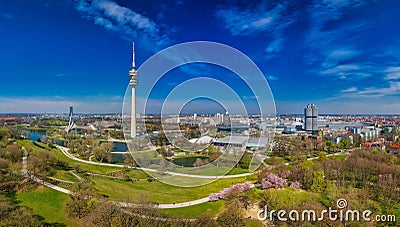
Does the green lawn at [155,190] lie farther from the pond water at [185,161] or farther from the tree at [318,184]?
the pond water at [185,161]

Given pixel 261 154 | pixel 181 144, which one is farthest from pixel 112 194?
pixel 261 154

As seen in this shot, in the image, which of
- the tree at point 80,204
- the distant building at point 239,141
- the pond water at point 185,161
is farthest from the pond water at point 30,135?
the tree at point 80,204

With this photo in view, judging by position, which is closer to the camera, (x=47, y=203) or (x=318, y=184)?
(x=47, y=203)

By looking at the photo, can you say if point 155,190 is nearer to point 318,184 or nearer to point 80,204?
point 80,204

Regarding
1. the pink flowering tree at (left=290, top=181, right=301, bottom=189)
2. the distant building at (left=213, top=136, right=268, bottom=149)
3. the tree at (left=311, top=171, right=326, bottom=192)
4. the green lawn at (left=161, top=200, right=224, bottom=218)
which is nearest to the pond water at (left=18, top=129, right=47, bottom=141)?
the distant building at (left=213, top=136, right=268, bottom=149)

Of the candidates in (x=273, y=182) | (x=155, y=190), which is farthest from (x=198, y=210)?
(x=273, y=182)

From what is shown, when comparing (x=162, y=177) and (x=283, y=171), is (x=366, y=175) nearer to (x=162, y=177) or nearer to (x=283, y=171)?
(x=283, y=171)

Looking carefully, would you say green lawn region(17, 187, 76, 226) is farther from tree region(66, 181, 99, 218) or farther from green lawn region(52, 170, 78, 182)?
green lawn region(52, 170, 78, 182)
